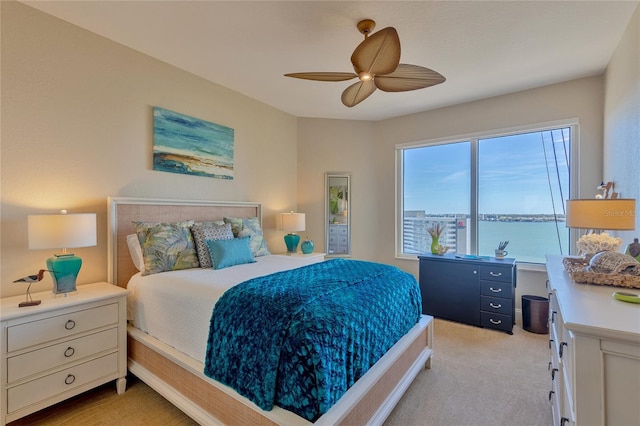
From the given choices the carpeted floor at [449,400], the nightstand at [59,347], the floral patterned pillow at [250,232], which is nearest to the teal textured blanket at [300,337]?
the carpeted floor at [449,400]

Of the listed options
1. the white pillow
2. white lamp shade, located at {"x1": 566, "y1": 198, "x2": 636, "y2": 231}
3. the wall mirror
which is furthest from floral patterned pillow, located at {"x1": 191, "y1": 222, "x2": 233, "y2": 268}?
white lamp shade, located at {"x1": 566, "y1": 198, "x2": 636, "y2": 231}

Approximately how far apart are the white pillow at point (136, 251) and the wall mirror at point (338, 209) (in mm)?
2741

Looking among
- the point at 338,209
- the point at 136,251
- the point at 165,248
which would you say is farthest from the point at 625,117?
the point at 136,251

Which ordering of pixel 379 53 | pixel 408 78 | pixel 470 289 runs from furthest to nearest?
pixel 470 289, pixel 408 78, pixel 379 53

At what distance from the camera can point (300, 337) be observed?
134 centimetres

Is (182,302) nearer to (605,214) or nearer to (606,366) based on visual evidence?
(606,366)

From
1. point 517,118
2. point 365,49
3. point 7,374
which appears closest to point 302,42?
point 365,49

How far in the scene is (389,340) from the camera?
6.33ft

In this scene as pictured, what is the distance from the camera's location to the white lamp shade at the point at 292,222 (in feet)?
13.0

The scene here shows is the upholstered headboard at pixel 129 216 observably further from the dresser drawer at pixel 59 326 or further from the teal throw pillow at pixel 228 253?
the teal throw pillow at pixel 228 253

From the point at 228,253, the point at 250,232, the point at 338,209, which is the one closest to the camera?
the point at 228,253

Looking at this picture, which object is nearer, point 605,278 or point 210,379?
point 605,278

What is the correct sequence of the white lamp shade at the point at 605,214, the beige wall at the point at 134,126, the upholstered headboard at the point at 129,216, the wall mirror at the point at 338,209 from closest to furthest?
the white lamp shade at the point at 605,214 < the beige wall at the point at 134,126 < the upholstered headboard at the point at 129,216 < the wall mirror at the point at 338,209

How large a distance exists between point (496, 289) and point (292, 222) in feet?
8.52
